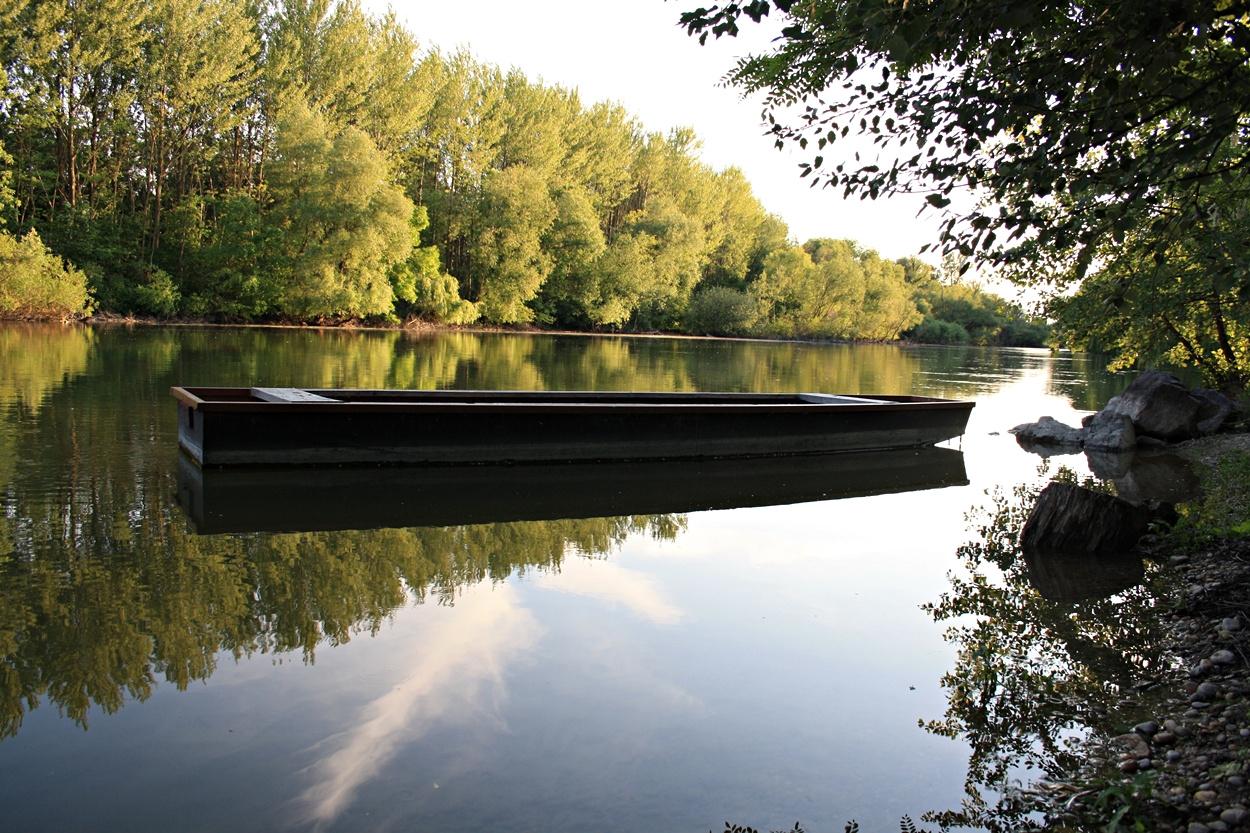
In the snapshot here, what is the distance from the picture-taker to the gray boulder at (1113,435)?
14.9 meters

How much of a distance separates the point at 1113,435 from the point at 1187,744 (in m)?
13.0

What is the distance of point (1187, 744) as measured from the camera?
11.8ft

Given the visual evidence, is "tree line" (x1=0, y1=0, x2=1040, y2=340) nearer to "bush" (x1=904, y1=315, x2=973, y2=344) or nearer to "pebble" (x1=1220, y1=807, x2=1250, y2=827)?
"pebble" (x1=1220, y1=807, x2=1250, y2=827)

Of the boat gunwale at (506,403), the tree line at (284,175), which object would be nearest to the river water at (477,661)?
the boat gunwale at (506,403)

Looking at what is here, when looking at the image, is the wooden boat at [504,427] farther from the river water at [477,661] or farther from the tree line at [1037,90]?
the tree line at [1037,90]

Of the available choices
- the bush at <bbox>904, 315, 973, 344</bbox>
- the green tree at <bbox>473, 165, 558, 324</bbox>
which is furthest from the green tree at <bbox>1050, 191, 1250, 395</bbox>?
the bush at <bbox>904, 315, 973, 344</bbox>

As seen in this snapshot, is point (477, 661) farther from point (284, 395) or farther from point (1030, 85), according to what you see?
point (284, 395)

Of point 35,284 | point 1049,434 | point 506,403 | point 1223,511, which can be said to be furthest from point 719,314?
point 1223,511

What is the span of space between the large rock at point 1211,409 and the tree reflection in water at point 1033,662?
10300 millimetres

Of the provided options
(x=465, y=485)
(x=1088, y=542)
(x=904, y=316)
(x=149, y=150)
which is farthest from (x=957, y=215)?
(x=904, y=316)

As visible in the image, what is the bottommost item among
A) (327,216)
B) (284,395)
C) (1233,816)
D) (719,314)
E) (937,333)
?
(1233,816)

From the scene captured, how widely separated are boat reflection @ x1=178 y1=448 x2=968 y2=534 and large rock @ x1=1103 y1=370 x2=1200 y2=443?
18.5 feet

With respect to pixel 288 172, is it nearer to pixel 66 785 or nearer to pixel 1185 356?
pixel 1185 356

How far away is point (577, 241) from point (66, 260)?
101ft
